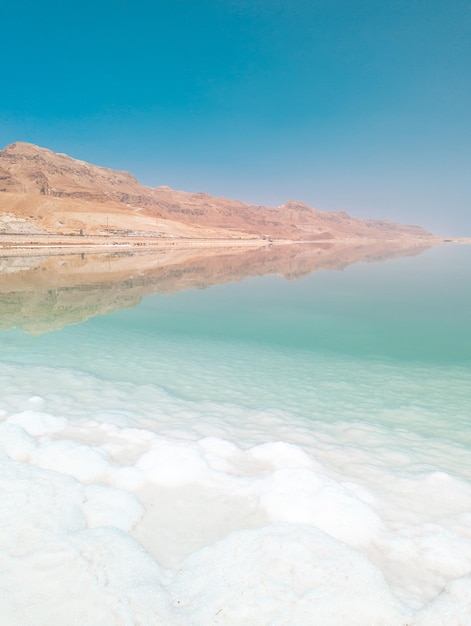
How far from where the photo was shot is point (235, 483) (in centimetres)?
454

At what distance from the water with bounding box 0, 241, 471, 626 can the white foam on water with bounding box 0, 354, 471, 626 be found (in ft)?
0.05

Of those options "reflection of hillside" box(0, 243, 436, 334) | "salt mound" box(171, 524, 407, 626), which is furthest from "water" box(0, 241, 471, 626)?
"reflection of hillside" box(0, 243, 436, 334)

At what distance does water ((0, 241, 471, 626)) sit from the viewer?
2.99m

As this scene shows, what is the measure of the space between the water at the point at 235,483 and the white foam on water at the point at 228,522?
16mm

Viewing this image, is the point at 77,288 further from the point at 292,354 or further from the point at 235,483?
the point at 235,483

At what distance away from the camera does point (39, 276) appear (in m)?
27.7

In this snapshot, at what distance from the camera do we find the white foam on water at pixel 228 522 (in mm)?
2916

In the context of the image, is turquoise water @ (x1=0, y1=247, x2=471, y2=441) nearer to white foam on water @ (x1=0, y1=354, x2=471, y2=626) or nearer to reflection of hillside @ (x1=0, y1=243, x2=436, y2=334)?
white foam on water @ (x1=0, y1=354, x2=471, y2=626)

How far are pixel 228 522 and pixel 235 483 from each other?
2.08 ft

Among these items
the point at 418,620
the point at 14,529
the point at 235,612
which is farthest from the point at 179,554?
the point at 418,620

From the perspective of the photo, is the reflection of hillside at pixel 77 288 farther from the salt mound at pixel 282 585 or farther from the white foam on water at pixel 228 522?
the salt mound at pixel 282 585

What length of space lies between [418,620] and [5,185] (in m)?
138

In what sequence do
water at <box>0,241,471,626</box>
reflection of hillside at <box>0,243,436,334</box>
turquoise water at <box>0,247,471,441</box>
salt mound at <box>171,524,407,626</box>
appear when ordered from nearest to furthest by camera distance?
1. salt mound at <box>171,524,407,626</box>
2. water at <box>0,241,471,626</box>
3. turquoise water at <box>0,247,471,441</box>
4. reflection of hillside at <box>0,243,436,334</box>

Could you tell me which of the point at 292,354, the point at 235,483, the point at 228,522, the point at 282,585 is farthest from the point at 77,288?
the point at 282,585
